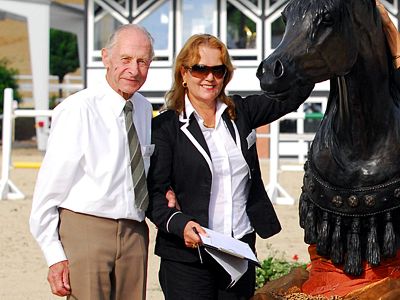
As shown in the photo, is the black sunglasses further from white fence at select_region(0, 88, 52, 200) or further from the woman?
white fence at select_region(0, 88, 52, 200)

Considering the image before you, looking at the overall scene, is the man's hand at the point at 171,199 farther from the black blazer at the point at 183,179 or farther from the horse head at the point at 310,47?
the horse head at the point at 310,47

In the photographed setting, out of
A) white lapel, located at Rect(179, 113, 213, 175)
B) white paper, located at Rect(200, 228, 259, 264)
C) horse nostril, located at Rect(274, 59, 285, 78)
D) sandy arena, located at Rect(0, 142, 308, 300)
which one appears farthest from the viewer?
sandy arena, located at Rect(0, 142, 308, 300)

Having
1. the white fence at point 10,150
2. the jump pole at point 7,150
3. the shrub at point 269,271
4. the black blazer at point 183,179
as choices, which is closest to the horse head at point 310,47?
the black blazer at point 183,179

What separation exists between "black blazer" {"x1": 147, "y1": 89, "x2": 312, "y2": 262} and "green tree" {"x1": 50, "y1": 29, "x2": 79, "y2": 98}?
110ft

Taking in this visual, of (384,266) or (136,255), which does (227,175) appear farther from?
(384,266)

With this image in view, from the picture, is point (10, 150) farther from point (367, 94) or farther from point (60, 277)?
point (367, 94)

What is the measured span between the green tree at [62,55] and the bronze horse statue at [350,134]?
34.0 m

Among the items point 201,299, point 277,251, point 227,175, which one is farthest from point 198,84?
point 277,251

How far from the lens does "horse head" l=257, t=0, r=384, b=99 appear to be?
7.95 ft

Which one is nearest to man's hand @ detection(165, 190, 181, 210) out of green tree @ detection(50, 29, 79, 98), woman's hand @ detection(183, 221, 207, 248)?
woman's hand @ detection(183, 221, 207, 248)

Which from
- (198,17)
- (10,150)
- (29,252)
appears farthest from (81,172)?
(198,17)

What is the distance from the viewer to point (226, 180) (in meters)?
3.25

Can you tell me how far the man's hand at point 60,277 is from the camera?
3023mm

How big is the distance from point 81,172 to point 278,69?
3.14 ft
